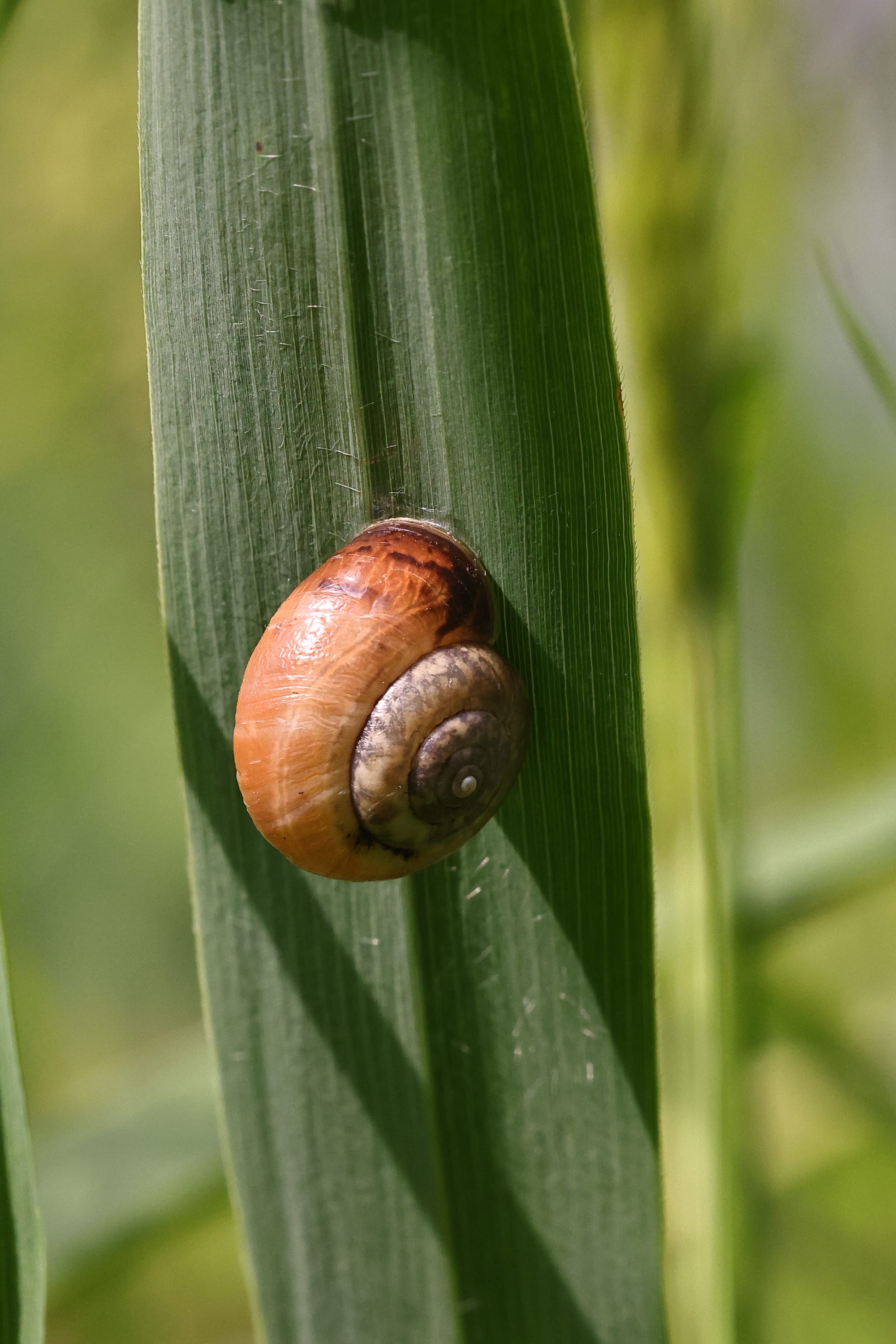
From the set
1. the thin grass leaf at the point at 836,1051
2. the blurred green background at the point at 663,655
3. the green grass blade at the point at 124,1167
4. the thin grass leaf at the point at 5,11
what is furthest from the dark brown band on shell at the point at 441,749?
the thin grass leaf at the point at 836,1051

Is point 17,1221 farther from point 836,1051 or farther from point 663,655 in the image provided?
point 836,1051

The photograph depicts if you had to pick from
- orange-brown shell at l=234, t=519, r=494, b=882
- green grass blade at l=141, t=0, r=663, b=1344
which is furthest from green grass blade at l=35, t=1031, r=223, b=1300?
orange-brown shell at l=234, t=519, r=494, b=882

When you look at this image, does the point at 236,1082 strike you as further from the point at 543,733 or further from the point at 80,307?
the point at 80,307

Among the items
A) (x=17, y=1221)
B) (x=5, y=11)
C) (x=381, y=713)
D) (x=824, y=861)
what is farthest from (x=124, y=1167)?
(x=5, y=11)

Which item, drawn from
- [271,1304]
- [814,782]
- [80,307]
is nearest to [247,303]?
[271,1304]

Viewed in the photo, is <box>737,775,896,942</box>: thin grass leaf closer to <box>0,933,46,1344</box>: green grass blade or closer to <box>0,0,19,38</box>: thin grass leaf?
<box>0,933,46,1344</box>: green grass blade
